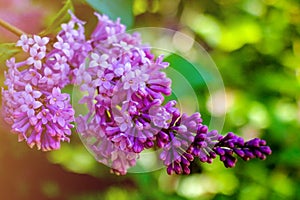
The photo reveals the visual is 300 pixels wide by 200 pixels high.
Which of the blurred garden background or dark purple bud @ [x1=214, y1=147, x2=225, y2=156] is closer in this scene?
dark purple bud @ [x1=214, y1=147, x2=225, y2=156]

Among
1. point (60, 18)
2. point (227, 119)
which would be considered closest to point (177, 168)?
point (60, 18)

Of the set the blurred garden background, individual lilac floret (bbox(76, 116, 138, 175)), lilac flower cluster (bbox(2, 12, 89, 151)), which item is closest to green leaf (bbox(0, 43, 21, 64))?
lilac flower cluster (bbox(2, 12, 89, 151))

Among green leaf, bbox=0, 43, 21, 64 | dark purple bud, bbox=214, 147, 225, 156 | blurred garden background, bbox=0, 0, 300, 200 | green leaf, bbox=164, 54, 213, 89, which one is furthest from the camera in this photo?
blurred garden background, bbox=0, 0, 300, 200

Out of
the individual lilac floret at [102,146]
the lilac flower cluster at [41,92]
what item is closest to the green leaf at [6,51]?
the lilac flower cluster at [41,92]

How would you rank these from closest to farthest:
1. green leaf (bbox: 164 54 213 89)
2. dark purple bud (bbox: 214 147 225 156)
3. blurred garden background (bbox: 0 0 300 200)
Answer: dark purple bud (bbox: 214 147 225 156), green leaf (bbox: 164 54 213 89), blurred garden background (bbox: 0 0 300 200)

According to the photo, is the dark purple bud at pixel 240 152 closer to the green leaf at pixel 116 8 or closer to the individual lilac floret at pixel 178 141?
the individual lilac floret at pixel 178 141

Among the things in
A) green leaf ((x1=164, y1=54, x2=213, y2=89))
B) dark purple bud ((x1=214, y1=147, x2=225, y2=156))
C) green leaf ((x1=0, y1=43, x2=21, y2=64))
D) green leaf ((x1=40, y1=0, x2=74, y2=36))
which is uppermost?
green leaf ((x1=164, y1=54, x2=213, y2=89))

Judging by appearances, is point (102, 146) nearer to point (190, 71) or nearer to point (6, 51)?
point (6, 51)

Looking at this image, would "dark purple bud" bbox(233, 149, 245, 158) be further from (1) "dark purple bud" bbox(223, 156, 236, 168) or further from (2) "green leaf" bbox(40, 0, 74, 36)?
(2) "green leaf" bbox(40, 0, 74, 36)
